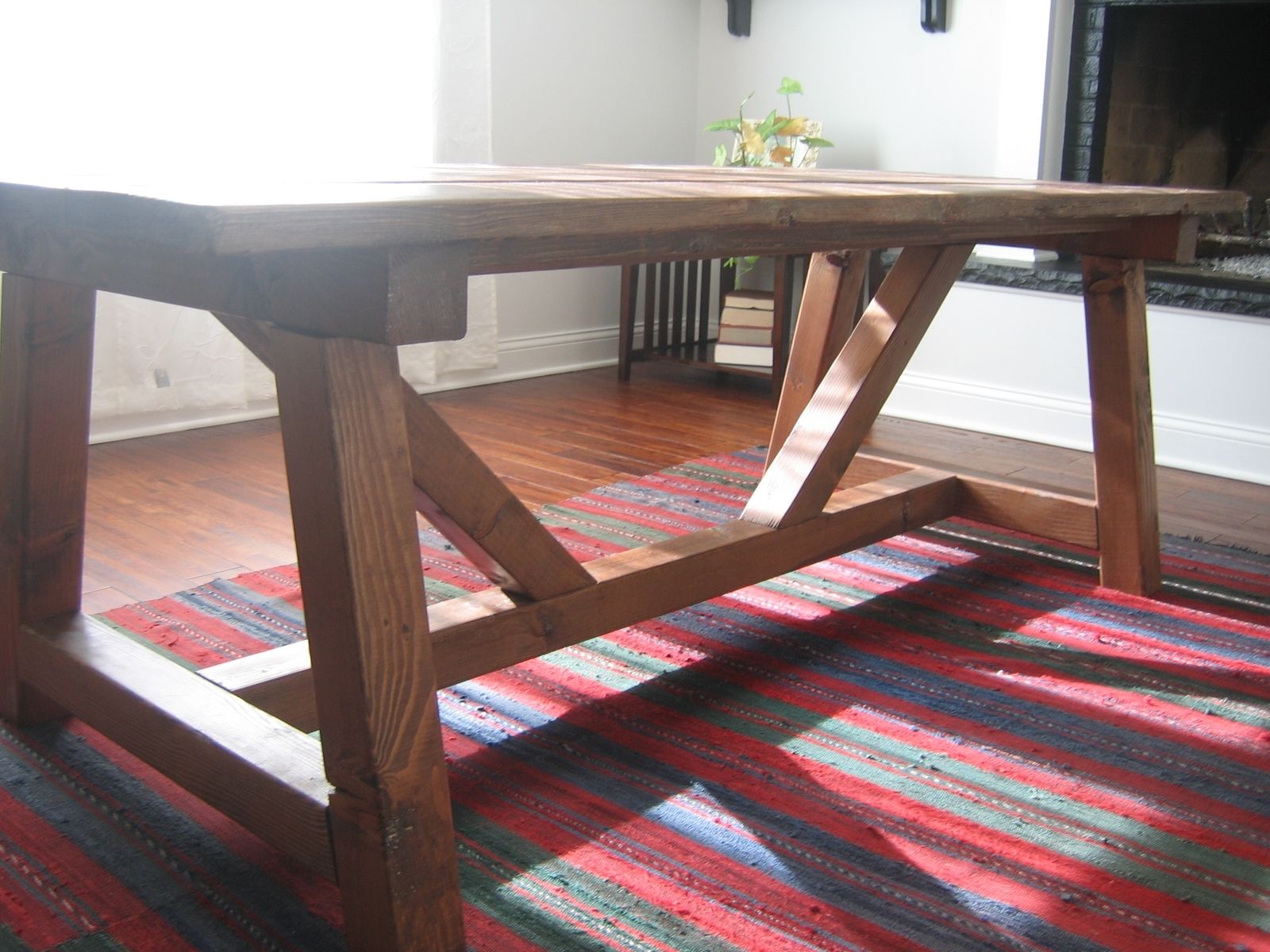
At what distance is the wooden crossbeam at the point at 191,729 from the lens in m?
1.04

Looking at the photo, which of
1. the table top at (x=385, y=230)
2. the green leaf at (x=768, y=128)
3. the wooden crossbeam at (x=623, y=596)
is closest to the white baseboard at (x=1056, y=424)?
the green leaf at (x=768, y=128)

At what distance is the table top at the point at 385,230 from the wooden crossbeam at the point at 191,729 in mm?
391

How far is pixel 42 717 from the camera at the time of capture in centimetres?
148

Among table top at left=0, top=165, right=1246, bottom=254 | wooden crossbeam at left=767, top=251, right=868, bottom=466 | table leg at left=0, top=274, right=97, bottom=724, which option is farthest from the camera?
wooden crossbeam at left=767, top=251, right=868, bottom=466

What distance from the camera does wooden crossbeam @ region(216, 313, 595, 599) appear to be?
3.97 ft

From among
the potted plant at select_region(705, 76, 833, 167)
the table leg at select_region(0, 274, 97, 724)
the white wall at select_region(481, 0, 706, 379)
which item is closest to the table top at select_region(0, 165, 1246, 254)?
the table leg at select_region(0, 274, 97, 724)

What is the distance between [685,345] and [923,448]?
3.49 ft

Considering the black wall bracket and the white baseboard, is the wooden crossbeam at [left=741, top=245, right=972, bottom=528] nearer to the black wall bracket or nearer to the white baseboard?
the white baseboard

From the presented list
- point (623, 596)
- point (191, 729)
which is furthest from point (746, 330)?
point (191, 729)

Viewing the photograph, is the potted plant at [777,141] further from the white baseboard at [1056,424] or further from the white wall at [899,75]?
the white baseboard at [1056,424]

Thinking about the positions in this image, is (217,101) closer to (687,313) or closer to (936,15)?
(687,313)

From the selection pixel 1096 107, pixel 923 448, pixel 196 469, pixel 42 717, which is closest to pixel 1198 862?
pixel 42 717

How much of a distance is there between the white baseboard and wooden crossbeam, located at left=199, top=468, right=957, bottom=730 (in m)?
1.18

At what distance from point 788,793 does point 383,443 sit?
0.64 metres
